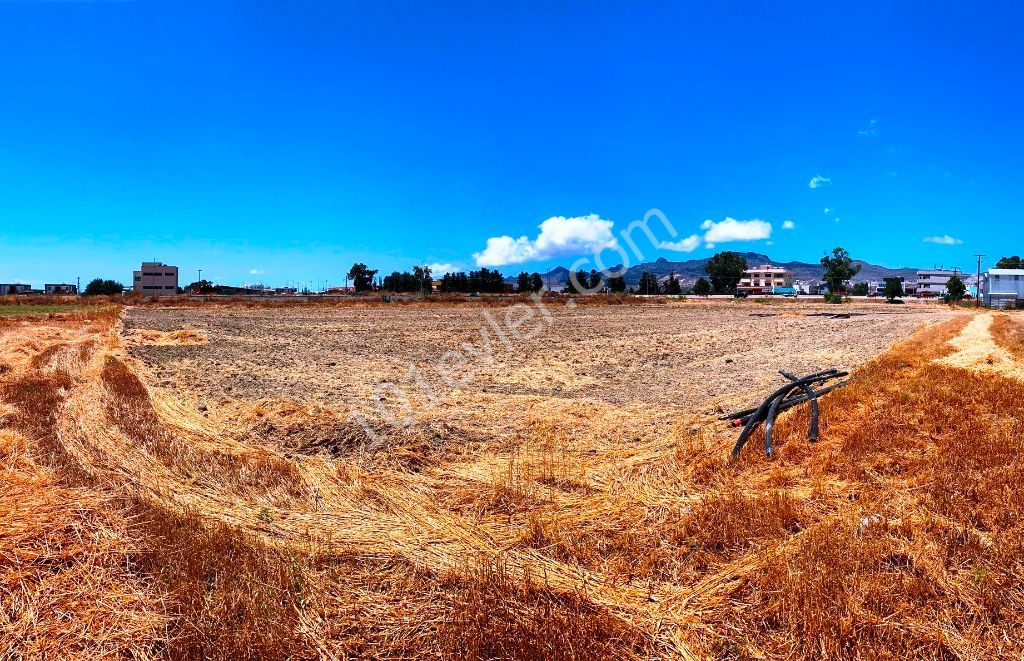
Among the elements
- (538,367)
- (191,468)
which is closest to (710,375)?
(538,367)

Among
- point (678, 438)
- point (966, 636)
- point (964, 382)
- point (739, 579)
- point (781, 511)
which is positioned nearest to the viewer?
point (966, 636)

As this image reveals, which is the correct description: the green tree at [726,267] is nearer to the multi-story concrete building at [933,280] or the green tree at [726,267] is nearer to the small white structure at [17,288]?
the multi-story concrete building at [933,280]

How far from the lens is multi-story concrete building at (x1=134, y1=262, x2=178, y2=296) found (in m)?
118

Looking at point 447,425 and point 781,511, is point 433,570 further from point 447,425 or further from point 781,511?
point 447,425

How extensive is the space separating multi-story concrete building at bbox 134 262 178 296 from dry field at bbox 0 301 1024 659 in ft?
427

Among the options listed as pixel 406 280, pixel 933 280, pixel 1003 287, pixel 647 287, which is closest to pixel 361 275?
pixel 406 280

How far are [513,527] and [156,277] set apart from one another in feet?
464

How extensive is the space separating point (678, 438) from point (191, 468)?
18.4 feet

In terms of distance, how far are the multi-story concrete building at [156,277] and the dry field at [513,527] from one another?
13022 cm

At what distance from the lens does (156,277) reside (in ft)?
396

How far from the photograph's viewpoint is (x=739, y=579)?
11.3ft

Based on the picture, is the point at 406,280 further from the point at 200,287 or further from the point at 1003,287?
the point at 1003,287

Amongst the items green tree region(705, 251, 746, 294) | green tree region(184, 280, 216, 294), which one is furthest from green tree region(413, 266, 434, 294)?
Answer: green tree region(705, 251, 746, 294)

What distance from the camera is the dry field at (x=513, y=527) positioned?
2969 millimetres
